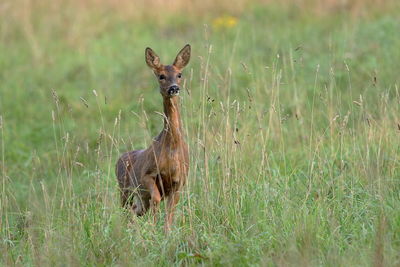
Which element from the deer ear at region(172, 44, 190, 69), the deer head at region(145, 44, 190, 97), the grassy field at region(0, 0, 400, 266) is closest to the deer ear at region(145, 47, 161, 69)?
the deer head at region(145, 44, 190, 97)

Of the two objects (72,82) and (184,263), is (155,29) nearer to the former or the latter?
(72,82)

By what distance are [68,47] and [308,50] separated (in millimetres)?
4107

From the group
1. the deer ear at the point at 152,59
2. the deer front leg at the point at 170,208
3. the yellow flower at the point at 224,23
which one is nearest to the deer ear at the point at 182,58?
the deer ear at the point at 152,59

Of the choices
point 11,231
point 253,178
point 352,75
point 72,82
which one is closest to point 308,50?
point 352,75

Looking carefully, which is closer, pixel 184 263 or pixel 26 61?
pixel 184 263

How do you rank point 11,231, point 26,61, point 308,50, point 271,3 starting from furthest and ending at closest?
point 271,3 → point 26,61 → point 308,50 → point 11,231

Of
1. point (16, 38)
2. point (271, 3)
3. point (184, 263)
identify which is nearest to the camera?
point (184, 263)

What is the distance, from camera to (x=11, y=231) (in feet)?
22.9

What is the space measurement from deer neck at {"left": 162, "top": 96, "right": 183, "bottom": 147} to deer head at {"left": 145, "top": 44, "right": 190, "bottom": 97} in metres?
0.09

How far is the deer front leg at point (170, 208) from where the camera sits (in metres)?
6.67

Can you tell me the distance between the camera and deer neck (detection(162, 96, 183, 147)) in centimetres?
752

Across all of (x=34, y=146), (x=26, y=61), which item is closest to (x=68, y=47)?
(x=26, y=61)

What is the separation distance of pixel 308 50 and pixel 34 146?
4.31 metres

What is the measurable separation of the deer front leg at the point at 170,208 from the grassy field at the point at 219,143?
0.06 meters
